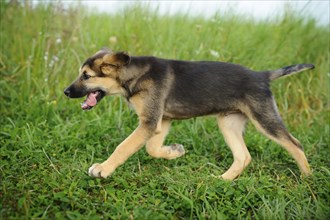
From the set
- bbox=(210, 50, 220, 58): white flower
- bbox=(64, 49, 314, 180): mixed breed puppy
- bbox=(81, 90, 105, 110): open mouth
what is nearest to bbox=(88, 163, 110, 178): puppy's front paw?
bbox=(64, 49, 314, 180): mixed breed puppy

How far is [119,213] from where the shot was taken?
333 cm

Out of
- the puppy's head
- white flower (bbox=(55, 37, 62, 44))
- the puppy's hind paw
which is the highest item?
the puppy's head

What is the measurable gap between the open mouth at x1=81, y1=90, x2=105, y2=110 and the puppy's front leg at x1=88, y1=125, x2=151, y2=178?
20.0 inches

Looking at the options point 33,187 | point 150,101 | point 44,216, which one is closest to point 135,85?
point 150,101

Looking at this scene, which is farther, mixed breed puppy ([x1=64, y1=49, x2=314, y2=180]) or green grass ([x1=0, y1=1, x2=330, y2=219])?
mixed breed puppy ([x1=64, y1=49, x2=314, y2=180])

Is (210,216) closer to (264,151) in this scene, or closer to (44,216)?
(44,216)

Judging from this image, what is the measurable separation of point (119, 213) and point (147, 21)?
13.8 ft

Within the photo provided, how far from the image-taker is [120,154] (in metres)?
3.95

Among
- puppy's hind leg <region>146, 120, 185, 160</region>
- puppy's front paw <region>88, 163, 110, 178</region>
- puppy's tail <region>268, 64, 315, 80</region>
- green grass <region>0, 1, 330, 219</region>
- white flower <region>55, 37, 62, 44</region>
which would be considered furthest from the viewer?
white flower <region>55, 37, 62, 44</region>

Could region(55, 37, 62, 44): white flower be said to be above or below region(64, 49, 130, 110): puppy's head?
below

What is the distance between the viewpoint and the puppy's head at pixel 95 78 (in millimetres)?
4164

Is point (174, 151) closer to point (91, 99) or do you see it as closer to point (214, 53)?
point (91, 99)

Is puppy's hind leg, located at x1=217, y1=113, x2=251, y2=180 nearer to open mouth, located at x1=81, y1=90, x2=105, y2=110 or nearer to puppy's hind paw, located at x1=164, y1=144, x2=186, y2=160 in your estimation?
puppy's hind paw, located at x1=164, y1=144, x2=186, y2=160

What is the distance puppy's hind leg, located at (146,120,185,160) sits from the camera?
176 inches
